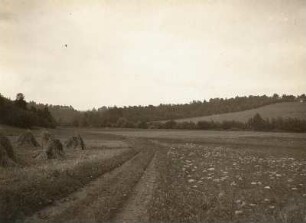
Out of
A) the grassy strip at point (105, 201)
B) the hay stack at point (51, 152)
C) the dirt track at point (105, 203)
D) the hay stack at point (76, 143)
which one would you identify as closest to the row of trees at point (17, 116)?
the hay stack at point (76, 143)

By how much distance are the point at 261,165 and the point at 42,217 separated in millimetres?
14361

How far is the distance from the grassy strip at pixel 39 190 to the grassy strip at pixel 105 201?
3.32 feet

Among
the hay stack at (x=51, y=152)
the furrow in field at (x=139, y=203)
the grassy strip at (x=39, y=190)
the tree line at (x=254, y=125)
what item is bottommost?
the furrow in field at (x=139, y=203)

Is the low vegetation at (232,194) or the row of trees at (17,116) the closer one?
the low vegetation at (232,194)

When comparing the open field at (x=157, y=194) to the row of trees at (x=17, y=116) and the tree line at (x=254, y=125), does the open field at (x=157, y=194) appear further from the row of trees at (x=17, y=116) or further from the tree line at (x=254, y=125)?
the row of trees at (x=17, y=116)

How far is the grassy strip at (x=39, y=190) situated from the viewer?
12683 mm

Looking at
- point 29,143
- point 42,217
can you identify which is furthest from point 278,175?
point 29,143

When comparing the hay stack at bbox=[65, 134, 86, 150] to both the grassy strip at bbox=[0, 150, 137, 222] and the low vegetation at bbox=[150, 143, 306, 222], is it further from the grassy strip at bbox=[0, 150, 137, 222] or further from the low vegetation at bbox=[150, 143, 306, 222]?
the low vegetation at bbox=[150, 143, 306, 222]

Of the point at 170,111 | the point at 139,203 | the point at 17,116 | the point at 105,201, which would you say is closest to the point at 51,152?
the point at 105,201

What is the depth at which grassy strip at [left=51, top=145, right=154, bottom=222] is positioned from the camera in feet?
42.8

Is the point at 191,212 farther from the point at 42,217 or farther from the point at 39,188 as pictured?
the point at 39,188

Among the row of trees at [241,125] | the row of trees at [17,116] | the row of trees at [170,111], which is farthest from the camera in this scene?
the row of trees at [170,111]

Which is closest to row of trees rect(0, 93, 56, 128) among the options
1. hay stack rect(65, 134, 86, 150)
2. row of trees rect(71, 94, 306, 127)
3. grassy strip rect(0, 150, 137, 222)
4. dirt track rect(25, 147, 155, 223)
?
row of trees rect(71, 94, 306, 127)

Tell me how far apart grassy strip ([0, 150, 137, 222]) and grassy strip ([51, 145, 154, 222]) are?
101 centimetres
